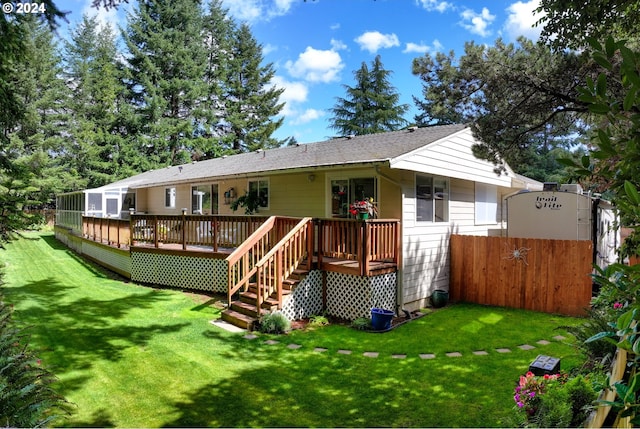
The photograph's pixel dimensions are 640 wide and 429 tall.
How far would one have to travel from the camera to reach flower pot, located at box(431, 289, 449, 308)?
33.0 feet

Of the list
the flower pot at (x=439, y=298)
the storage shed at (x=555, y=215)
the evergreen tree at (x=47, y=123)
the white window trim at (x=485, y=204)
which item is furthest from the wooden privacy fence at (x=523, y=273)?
the evergreen tree at (x=47, y=123)

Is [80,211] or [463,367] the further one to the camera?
[80,211]

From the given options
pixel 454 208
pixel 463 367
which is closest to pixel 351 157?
pixel 454 208

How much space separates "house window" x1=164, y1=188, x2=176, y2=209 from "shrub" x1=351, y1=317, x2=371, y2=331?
13430mm

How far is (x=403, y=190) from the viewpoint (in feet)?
30.5

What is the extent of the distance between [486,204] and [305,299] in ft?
26.8

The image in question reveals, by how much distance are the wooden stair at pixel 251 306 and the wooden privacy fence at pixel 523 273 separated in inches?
190

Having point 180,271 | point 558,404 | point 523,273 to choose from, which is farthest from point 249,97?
point 558,404

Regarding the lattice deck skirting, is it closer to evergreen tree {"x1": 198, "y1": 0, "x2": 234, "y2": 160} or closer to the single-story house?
the single-story house

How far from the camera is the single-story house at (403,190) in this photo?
9.27m

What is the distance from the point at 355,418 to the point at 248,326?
12.2ft

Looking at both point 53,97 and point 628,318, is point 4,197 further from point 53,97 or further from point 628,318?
point 53,97

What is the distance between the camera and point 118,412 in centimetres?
444

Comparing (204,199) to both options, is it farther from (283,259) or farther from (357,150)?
(283,259)
